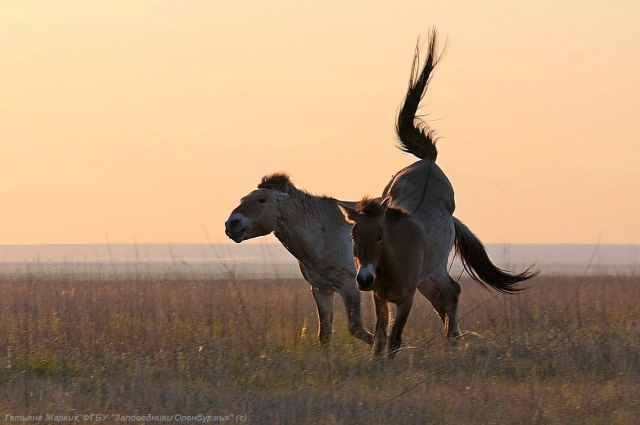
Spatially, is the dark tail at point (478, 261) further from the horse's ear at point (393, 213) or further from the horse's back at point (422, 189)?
the horse's ear at point (393, 213)

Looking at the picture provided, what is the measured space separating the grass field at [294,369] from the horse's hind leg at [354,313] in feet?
0.49

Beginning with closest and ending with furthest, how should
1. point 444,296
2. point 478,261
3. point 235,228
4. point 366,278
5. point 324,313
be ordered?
point 366,278, point 235,228, point 324,313, point 444,296, point 478,261

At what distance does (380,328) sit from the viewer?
9984 mm

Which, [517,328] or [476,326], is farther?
[476,326]

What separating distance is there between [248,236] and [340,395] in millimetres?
3505

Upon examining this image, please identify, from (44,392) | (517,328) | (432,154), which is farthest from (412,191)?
(44,392)

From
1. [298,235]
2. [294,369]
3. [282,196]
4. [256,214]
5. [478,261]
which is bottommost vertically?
[294,369]

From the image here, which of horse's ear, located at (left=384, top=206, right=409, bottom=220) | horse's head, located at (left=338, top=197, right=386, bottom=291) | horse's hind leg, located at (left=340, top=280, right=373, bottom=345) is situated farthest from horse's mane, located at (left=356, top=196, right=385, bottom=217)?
horse's hind leg, located at (left=340, top=280, right=373, bottom=345)

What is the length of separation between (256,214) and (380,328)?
200 centimetres

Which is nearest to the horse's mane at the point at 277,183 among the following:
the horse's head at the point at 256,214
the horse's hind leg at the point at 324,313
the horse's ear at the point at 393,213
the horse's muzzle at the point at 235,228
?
the horse's head at the point at 256,214

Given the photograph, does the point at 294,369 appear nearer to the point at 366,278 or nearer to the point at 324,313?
the point at 366,278

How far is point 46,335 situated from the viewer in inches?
419

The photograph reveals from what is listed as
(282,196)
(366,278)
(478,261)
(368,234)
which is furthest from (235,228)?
(478,261)

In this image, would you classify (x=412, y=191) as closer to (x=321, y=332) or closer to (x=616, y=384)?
(x=321, y=332)
